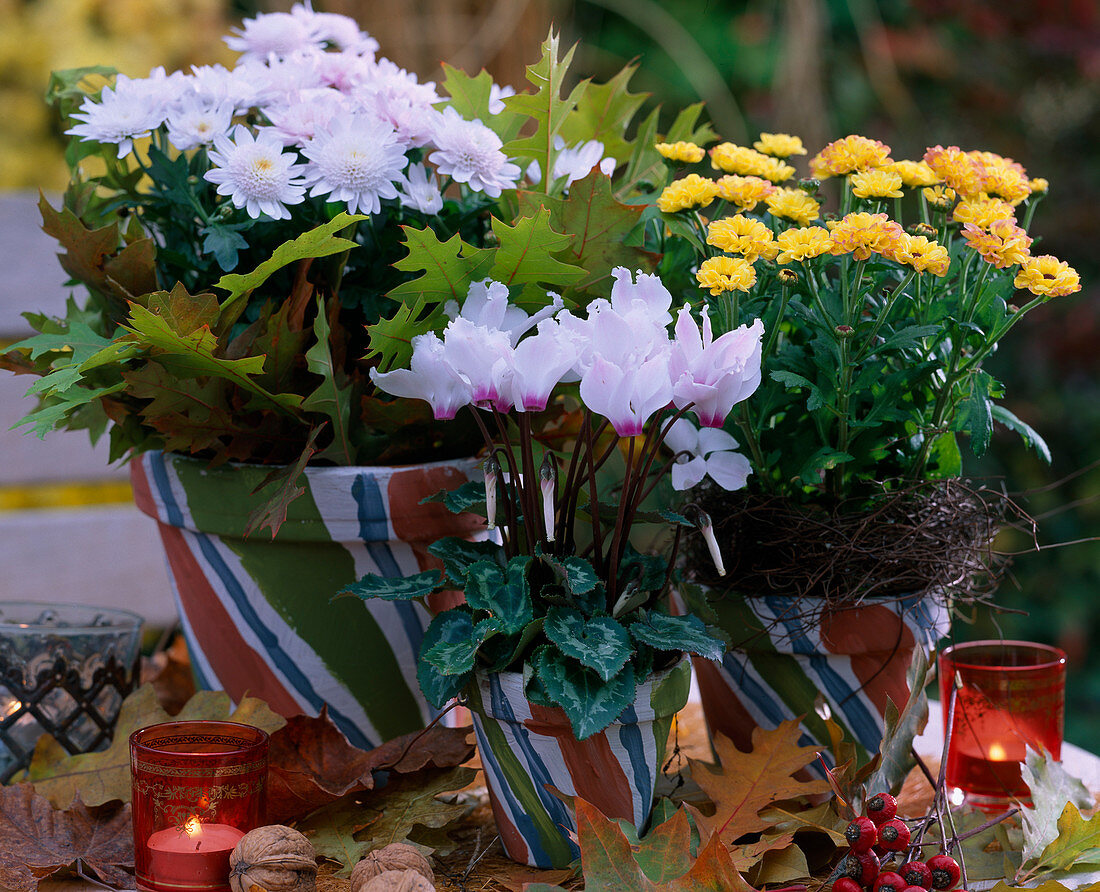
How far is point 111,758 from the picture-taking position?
586 mm

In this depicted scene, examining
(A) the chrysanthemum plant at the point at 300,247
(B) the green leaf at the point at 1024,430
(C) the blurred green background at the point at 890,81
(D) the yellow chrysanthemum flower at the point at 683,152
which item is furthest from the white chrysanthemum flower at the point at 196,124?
(C) the blurred green background at the point at 890,81

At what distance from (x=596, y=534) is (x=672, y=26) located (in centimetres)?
138

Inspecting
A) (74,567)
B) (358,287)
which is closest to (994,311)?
(358,287)

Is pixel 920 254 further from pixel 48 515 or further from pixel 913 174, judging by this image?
pixel 48 515

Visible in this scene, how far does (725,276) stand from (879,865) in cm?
27

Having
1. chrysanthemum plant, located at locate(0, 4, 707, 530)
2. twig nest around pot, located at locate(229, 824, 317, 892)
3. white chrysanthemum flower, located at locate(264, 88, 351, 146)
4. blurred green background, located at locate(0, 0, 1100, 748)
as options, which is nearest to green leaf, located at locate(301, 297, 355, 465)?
chrysanthemum plant, located at locate(0, 4, 707, 530)

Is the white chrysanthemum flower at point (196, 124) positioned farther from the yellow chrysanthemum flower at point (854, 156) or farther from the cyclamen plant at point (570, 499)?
the yellow chrysanthemum flower at point (854, 156)

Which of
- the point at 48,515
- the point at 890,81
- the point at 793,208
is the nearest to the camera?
the point at 793,208

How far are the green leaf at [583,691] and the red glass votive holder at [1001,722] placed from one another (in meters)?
0.23

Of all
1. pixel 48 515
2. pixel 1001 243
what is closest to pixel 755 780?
pixel 1001 243

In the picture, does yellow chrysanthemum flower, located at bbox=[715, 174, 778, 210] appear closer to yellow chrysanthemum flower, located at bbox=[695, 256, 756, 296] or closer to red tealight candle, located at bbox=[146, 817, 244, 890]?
yellow chrysanthemum flower, located at bbox=[695, 256, 756, 296]

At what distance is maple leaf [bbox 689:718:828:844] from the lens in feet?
1.71

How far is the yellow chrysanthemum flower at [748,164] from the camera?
59 centimetres

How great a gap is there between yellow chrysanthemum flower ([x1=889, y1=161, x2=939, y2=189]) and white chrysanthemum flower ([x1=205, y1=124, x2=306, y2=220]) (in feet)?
1.03
